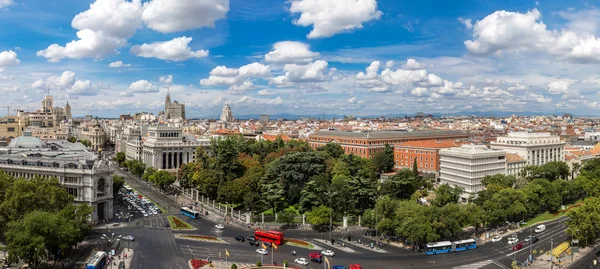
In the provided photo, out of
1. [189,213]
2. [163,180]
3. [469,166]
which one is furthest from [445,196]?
[163,180]

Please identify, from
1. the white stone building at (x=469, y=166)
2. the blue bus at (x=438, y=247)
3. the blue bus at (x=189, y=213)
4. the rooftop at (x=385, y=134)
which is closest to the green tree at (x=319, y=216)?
the blue bus at (x=438, y=247)

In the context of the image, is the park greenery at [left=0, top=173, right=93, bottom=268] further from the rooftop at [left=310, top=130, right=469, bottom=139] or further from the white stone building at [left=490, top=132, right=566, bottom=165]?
the white stone building at [left=490, top=132, right=566, bottom=165]

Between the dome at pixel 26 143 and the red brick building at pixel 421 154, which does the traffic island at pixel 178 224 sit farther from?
the red brick building at pixel 421 154

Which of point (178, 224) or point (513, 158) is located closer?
point (178, 224)

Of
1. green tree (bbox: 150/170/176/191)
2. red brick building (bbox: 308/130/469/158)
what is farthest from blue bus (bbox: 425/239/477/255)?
red brick building (bbox: 308/130/469/158)

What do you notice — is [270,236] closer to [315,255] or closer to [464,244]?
[315,255]
